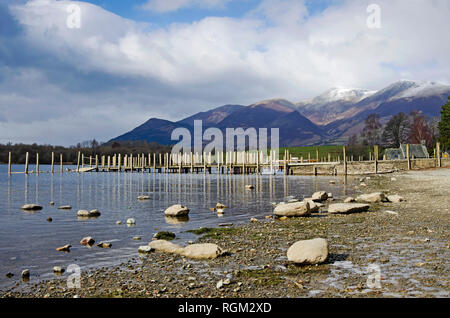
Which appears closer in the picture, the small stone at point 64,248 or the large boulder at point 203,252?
the large boulder at point 203,252

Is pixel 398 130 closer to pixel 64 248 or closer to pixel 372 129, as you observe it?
pixel 372 129

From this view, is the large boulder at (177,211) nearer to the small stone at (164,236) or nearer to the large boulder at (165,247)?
the small stone at (164,236)

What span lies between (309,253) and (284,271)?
0.89 m

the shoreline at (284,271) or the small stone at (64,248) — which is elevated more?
the shoreline at (284,271)

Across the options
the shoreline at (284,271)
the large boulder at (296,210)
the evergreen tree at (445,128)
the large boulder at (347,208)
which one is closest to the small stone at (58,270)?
the shoreline at (284,271)

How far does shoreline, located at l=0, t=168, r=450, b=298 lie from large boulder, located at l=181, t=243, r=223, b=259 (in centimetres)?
24

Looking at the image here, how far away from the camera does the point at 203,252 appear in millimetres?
10312

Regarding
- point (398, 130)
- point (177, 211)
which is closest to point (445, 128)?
point (398, 130)

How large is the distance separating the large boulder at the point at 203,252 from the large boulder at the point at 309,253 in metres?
2.18

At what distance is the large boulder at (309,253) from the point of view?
898 centimetres

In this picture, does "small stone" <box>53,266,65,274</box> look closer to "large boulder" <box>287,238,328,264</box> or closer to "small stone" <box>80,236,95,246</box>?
"small stone" <box>80,236,95,246</box>
